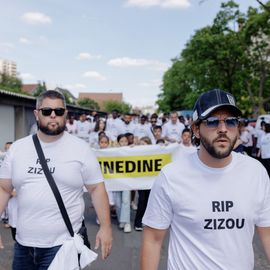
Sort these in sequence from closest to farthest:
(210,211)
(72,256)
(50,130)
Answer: (210,211) → (72,256) → (50,130)

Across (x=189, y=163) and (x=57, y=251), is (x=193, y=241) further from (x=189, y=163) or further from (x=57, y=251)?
(x=57, y=251)

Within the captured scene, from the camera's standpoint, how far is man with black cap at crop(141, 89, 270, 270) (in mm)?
1983

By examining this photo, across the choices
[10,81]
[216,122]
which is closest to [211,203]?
[216,122]

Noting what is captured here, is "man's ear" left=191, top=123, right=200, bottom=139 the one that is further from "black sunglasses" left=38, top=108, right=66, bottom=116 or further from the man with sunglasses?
"black sunglasses" left=38, top=108, right=66, bottom=116

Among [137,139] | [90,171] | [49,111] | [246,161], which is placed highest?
[49,111]

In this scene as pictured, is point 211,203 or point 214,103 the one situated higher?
point 214,103

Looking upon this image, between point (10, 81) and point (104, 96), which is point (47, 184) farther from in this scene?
point (104, 96)

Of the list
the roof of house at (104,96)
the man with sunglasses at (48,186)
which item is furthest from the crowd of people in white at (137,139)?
the roof of house at (104,96)

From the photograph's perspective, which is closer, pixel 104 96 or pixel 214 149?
pixel 214 149

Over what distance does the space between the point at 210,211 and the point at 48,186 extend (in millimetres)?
1305

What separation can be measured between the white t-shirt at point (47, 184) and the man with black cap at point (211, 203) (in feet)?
3.02

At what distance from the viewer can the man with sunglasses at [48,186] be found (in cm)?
283

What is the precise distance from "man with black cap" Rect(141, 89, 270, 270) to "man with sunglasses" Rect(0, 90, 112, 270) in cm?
93

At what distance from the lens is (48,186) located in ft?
9.27
